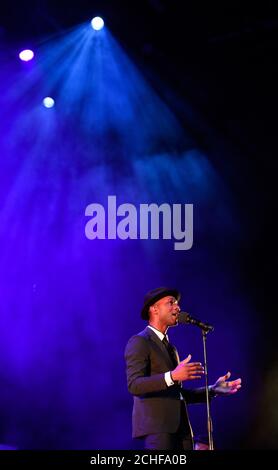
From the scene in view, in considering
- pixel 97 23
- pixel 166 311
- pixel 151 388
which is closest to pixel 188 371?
pixel 151 388

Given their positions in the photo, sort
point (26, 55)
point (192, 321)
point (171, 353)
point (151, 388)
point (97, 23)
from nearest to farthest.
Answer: point (151, 388), point (192, 321), point (171, 353), point (97, 23), point (26, 55)

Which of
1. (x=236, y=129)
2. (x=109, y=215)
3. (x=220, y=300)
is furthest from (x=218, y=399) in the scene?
(x=236, y=129)

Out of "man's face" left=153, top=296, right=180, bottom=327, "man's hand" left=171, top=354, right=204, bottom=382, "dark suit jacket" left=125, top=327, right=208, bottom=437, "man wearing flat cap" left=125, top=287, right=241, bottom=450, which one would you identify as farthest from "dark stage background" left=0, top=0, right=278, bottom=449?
"man's hand" left=171, top=354, right=204, bottom=382

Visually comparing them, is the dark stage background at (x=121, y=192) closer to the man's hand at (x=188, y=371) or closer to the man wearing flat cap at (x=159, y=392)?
the man wearing flat cap at (x=159, y=392)

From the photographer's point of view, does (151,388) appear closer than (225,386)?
Yes

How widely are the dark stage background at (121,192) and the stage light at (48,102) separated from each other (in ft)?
0.16

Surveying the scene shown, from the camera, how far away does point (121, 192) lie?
26.1ft

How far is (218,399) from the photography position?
24.6 ft

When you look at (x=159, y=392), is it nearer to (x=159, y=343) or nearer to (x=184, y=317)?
(x=159, y=343)

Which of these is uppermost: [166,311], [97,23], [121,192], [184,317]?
[97,23]

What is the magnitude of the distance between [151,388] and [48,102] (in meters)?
4.40
